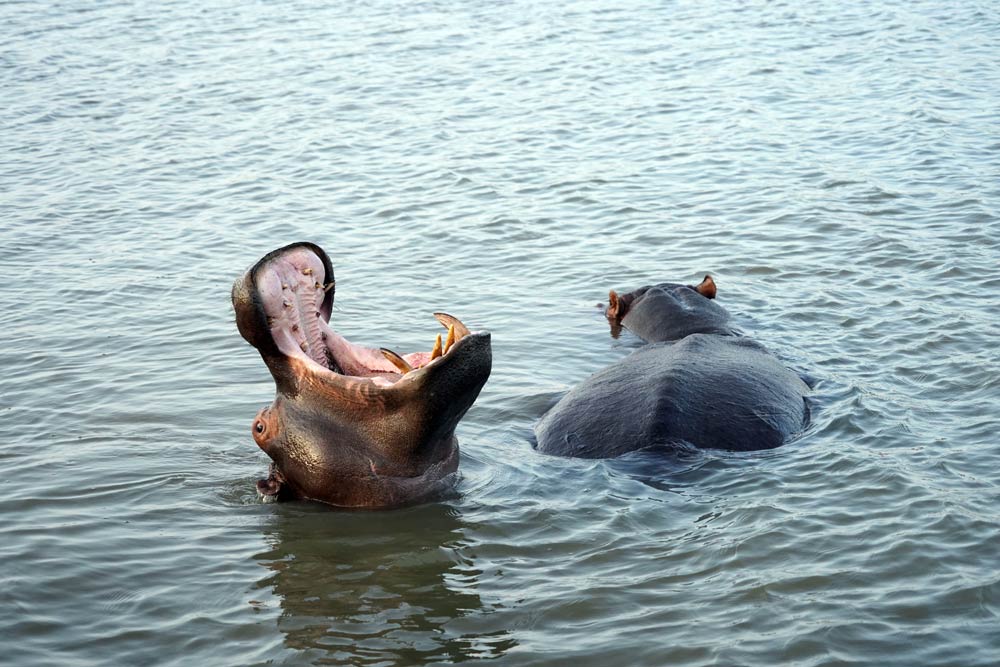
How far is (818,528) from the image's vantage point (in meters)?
6.09

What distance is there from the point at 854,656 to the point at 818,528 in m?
1.26

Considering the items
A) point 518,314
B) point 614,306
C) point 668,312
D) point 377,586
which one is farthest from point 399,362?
point 518,314

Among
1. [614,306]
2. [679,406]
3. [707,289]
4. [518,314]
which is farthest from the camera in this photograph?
[518,314]

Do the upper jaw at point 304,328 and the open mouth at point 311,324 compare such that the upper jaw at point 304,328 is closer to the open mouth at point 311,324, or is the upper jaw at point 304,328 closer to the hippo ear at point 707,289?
the open mouth at point 311,324

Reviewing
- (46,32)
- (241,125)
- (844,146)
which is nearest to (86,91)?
(241,125)

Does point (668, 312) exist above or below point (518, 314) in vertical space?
above

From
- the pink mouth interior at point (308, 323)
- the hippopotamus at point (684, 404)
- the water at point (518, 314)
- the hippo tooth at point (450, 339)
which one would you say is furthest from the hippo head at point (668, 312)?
the hippo tooth at point (450, 339)

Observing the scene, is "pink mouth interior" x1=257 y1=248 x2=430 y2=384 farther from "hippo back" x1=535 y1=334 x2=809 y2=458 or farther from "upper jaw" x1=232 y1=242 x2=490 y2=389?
"hippo back" x1=535 y1=334 x2=809 y2=458

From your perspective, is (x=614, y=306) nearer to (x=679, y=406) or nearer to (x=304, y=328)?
(x=679, y=406)

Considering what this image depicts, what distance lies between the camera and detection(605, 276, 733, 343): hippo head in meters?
8.89

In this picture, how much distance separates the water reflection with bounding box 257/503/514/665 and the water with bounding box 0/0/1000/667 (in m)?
0.02

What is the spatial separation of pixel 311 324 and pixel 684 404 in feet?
6.80

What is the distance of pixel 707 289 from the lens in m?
9.55

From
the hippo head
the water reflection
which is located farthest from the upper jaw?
the hippo head
